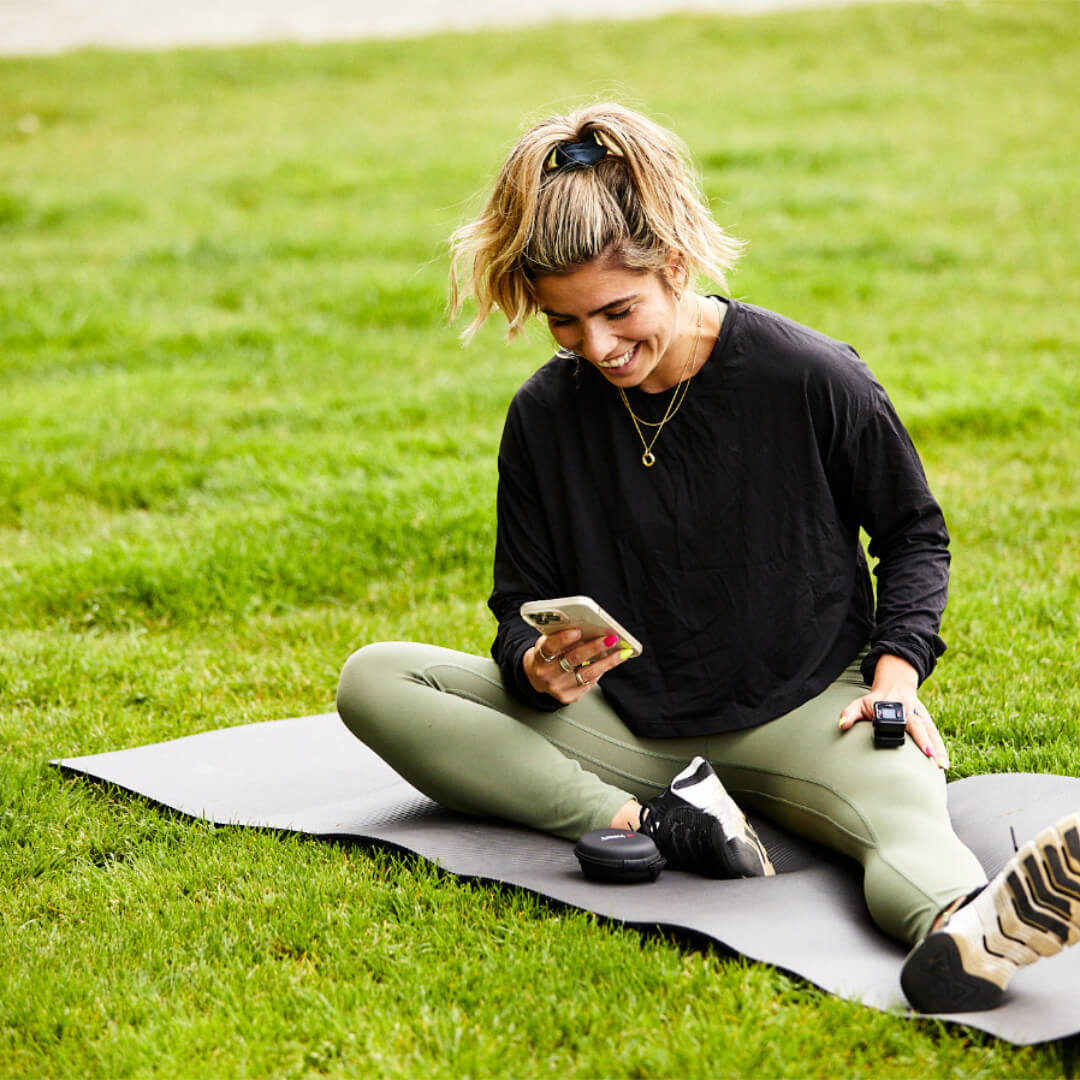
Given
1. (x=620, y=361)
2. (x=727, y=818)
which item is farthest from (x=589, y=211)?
(x=727, y=818)

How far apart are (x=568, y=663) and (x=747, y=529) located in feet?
1.70

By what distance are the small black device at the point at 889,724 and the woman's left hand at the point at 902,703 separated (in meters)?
0.03

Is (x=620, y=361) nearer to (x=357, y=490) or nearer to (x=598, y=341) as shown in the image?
(x=598, y=341)

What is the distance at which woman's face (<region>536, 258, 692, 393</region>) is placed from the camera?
9.76ft

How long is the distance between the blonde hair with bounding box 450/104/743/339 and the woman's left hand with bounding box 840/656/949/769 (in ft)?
3.04

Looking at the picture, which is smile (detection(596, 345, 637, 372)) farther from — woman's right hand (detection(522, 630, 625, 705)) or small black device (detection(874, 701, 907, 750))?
small black device (detection(874, 701, 907, 750))

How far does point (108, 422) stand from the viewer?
23.1 ft

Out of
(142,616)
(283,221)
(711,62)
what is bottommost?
(142,616)

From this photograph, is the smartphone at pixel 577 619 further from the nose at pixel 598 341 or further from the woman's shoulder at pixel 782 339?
the woman's shoulder at pixel 782 339

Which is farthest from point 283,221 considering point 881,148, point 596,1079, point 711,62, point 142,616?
point 596,1079

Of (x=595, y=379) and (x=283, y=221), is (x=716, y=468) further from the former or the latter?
(x=283, y=221)

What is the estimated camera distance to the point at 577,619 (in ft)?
9.86

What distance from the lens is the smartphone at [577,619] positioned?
9.66 ft

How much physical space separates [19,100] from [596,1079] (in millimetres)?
16063
